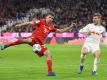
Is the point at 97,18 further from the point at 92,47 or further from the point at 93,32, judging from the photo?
the point at 92,47

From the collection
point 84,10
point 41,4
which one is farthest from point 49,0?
point 84,10

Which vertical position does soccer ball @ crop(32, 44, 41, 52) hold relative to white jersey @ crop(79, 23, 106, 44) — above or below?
below

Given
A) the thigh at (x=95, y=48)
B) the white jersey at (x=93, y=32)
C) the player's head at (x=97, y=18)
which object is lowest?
the thigh at (x=95, y=48)

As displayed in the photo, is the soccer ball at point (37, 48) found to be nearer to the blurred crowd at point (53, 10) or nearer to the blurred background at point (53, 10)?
the blurred background at point (53, 10)

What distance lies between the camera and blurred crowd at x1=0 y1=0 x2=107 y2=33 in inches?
1927

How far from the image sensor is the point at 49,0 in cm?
5291

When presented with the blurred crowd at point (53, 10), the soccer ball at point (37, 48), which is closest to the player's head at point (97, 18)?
the soccer ball at point (37, 48)

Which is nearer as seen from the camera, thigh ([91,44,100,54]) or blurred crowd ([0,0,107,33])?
thigh ([91,44,100,54])

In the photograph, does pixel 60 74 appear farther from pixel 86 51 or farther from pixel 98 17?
pixel 98 17

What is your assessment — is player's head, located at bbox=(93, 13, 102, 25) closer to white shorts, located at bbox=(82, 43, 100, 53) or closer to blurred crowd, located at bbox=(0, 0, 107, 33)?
white shorts, located at bbox=(82, 43, 100, 53)

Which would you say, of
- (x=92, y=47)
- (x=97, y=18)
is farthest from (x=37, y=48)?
(x=97, y=18)

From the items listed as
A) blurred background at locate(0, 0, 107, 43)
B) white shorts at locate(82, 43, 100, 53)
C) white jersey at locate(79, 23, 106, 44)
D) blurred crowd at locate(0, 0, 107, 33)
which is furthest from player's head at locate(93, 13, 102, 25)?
blurred crowd at locate(0, 0, 107, 33)

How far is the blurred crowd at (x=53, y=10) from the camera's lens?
48938mm

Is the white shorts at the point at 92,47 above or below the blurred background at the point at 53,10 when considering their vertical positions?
below
